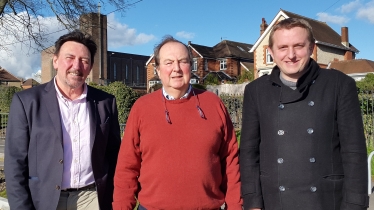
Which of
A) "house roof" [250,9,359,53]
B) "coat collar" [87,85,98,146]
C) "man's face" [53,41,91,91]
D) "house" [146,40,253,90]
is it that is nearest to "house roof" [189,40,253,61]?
"house" [146,40,253,90]

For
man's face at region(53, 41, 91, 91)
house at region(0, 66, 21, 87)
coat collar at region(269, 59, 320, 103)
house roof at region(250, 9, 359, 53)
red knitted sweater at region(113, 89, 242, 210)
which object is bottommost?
red knitted sweater at region(113, 89, 242, 210)

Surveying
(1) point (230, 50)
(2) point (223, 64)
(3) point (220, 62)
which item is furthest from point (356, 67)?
(3) point (220, 62)

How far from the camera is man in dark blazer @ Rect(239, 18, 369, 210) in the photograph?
2.32 meters

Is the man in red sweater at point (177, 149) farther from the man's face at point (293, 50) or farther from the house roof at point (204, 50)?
the house roof at point (204, 50)

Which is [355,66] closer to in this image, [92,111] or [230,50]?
[230,50]

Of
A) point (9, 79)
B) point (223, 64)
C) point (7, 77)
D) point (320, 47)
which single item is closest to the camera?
point (320, 47)

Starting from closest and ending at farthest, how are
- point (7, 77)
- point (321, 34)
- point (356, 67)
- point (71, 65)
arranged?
point (71, 65), point (356, 67), point (321, 34), point (7, 77)

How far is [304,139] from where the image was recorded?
2.39 metres

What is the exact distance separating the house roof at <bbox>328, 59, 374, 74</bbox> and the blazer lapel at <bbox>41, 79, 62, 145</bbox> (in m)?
29.5

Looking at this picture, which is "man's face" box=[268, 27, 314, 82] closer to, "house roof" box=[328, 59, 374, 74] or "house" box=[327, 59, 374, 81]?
"house" box=[327, 59, 374, 81]

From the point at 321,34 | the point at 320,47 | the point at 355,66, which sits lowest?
the point at 355,66

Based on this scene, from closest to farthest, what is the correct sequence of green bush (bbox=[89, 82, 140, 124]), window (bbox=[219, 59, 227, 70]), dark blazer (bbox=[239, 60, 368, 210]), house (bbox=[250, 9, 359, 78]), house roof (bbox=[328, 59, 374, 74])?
dark blazer (bbox=[239, 60, 368, 210])
green bush (bbox=[89, 82, 140, 124])
house roof (bbox=[328, 59, 374, 74])
house (bbox=[250, 9, 359, 78])
window (bbox=[219, 59, 227, 70])

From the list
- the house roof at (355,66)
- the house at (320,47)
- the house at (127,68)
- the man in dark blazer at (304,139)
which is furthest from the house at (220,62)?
the man in dark blazer at (304,139)

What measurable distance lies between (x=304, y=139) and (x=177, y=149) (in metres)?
0.86
